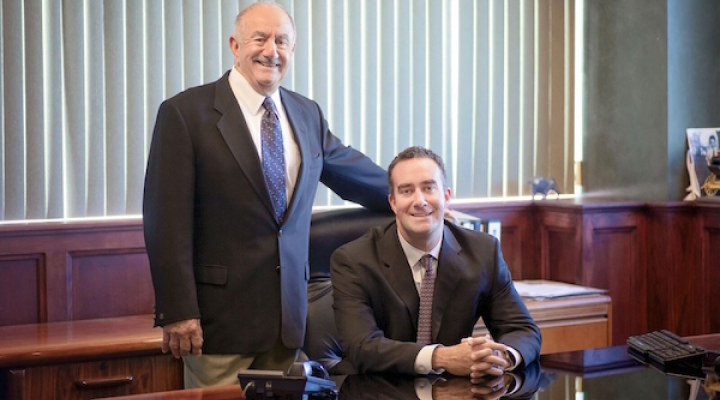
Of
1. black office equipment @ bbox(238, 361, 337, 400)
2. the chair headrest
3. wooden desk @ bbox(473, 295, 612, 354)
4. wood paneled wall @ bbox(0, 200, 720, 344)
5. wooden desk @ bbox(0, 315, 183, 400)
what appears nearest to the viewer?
black office equipment @ bbox(238, 361, 337, 400)

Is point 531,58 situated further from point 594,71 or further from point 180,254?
point 180,254

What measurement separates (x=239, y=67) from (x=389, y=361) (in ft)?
2.93

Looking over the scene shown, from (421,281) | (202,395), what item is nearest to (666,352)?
(421,281)

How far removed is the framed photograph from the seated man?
2008 mm

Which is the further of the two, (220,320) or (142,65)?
(142,65)

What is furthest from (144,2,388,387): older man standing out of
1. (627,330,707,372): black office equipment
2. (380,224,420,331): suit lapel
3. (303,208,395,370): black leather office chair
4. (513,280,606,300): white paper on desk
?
(513,280,606,300): white paper on desk

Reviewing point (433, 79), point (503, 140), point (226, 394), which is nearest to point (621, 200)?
point (503, 140)

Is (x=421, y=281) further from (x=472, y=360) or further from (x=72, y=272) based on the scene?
(x=72, y=272)

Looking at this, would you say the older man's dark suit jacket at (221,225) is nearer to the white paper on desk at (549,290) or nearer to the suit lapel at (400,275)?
the suit lapel at (400,275)

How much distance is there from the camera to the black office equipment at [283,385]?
5.38ft

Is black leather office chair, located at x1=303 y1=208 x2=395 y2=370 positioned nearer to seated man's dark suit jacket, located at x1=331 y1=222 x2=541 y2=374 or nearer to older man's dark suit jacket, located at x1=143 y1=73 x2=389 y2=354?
older man's dark suit jacket, located at x1=143 y1=73 x2=389 y2=354

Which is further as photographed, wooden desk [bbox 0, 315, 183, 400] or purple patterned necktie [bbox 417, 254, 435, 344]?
wooden desk [bbox 0, 315, 183, 400]

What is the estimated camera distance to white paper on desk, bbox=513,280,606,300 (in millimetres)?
3707

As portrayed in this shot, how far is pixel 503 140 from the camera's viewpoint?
13.9ft
